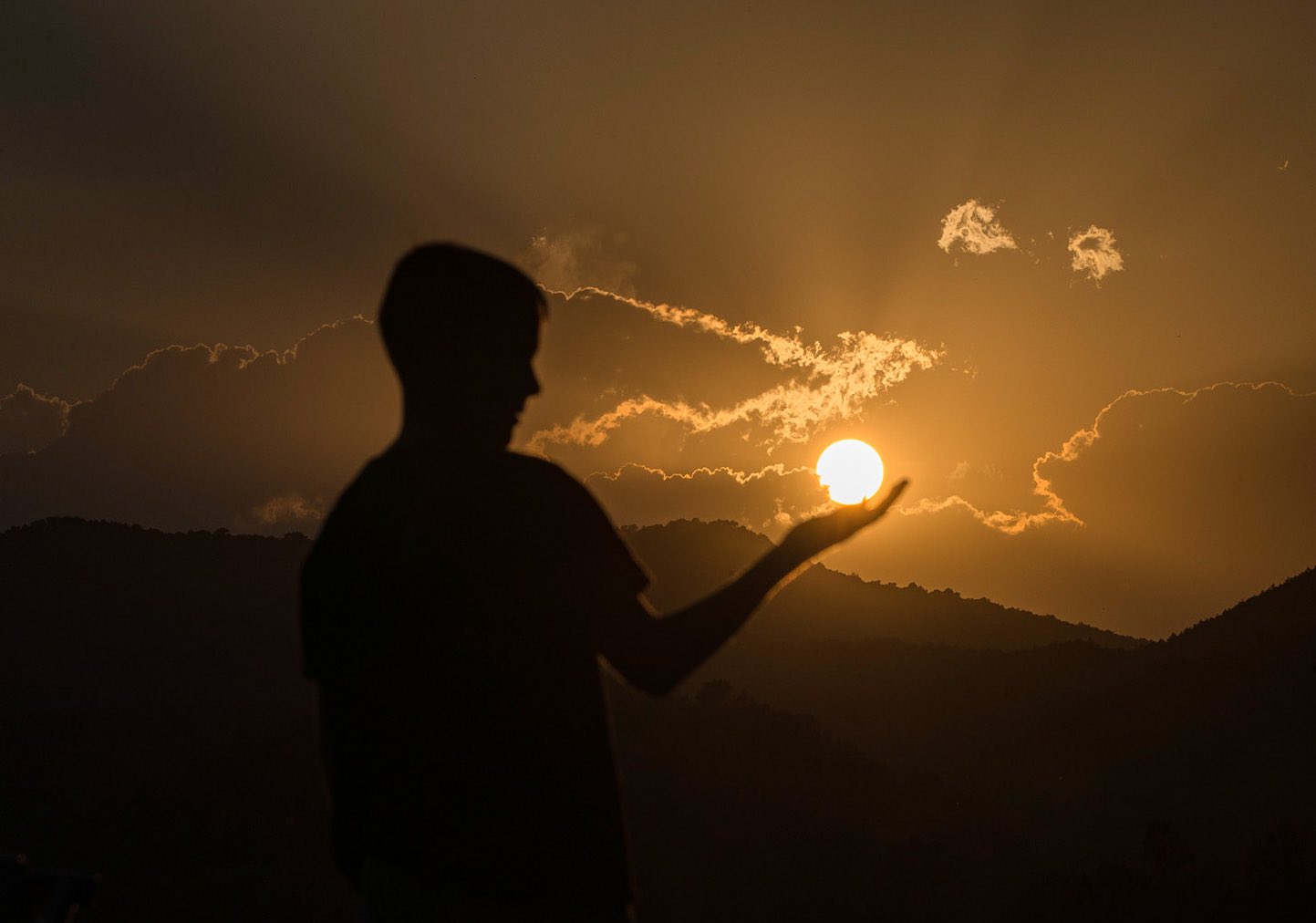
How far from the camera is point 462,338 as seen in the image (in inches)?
84.7

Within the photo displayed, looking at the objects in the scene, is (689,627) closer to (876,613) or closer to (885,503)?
(885,503)

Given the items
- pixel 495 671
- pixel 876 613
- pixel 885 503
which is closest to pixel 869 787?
pixel 885 503

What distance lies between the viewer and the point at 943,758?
45.3m

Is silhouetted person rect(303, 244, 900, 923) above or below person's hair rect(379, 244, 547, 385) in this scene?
below

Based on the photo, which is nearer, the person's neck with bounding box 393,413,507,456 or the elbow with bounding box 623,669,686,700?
the elbow with bounding box 623,669,686,700

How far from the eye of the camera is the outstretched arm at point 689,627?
192 centimetres

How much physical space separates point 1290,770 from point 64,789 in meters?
49.8

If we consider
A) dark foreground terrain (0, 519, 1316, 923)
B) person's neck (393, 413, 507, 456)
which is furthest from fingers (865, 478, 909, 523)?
dark foreground terrain (0, 519, 1316, 923)

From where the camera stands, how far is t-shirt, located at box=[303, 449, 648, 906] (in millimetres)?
1899

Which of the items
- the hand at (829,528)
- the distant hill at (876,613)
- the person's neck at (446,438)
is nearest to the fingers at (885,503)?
the hand at (829,528)

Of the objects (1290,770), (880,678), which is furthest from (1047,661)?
(1290,770)

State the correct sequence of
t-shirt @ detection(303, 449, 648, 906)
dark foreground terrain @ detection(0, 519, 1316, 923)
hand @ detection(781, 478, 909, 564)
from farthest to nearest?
dark foreground terrain @ detection(0, 519, 1316, 923)
hand @ detection(781, 478, 909, 564)
t-shirt @ detection(303, 449, 648, 906)

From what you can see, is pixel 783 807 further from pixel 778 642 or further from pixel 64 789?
pixel 778 642

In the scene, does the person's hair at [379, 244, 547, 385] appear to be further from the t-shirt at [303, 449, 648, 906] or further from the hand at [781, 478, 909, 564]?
the hand at [781, 478, 909, 564]
